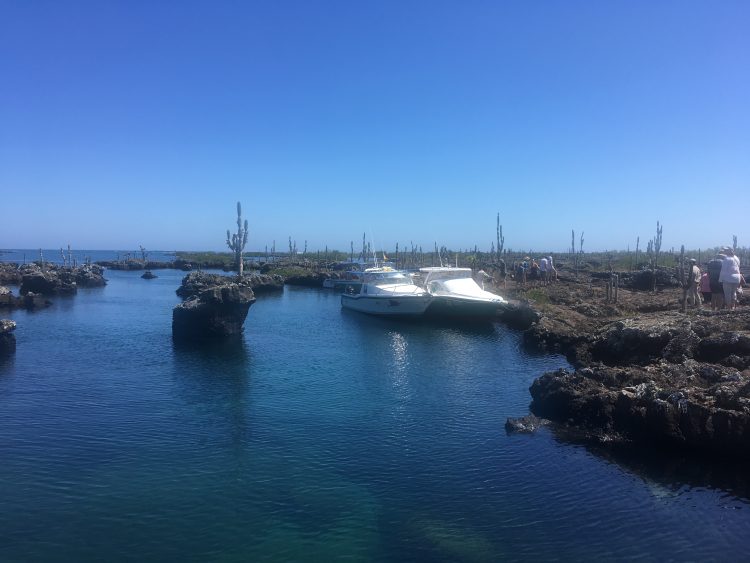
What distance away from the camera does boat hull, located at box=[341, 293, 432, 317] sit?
1872 inches

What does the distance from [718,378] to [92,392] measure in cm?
2462

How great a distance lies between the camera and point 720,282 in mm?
27188

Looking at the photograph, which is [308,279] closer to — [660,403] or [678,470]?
[660,403]

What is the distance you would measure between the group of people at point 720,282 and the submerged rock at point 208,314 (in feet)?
93.8

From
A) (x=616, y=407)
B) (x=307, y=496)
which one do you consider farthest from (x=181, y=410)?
(x=616, y=407)

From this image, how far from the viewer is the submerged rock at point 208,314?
126 feet

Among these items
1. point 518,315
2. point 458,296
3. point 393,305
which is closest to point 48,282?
point 393,305

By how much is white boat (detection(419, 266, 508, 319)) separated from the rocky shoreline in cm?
1339

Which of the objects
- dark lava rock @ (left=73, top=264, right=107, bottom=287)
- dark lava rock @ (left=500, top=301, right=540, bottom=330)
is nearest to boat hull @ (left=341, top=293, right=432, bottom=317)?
dark lava rock @ (left=500, top=301, right=540, bottom=330)

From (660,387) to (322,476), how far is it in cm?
1135

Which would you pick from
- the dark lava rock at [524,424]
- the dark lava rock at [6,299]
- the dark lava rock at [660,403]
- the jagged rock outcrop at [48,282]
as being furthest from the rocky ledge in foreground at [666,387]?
the jagged rock outcrop at [48,282]

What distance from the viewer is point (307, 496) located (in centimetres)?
1489

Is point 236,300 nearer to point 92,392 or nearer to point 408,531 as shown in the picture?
point 92,392

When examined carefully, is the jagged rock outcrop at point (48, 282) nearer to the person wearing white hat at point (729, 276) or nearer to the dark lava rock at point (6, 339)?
the dark lava rock at point (6, 339)
